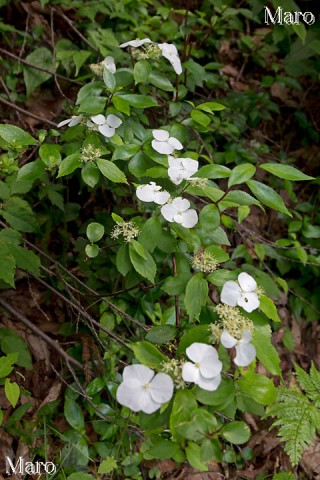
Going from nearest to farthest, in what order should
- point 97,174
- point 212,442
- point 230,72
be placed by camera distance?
point 212,442 → point 97,174 → point 230,72

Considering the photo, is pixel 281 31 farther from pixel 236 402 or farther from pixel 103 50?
pixel 236 402

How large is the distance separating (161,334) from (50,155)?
2.51ft

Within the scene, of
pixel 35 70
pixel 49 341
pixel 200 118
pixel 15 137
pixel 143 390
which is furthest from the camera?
pixel 35 70

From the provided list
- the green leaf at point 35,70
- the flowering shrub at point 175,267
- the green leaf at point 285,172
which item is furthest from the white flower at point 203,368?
the green leaf at point 35,70

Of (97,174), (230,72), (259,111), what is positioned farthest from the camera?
(230,72)

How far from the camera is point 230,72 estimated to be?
3.65 meters

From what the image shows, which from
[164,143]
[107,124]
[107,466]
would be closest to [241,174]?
[164,143]

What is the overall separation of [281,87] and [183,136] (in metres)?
2.26

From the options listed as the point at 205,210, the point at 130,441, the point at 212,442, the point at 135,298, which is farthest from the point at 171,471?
the point at 205,210

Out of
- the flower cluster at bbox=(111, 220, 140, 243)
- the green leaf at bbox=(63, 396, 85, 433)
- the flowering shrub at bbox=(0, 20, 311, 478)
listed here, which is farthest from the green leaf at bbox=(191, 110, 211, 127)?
the green leaf at bbox=(63, 396, 85, 433)

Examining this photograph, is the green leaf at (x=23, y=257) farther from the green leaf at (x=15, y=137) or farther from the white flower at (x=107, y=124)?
the white flower at (x=107, y=124)

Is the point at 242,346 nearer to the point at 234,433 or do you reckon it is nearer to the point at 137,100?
the point at 234,433

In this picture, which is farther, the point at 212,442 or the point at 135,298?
the point at 135,298

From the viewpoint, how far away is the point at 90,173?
156 centimetres
